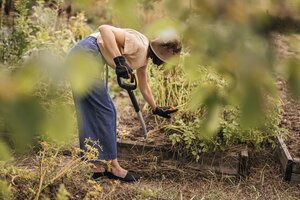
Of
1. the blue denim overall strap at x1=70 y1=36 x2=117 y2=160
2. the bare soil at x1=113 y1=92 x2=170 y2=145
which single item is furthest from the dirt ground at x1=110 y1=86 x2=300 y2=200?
the blue denim overall strap at x1=70 y1=36 x2=117 y2=160

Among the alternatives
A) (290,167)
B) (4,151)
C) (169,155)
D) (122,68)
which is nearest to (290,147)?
(290,167)

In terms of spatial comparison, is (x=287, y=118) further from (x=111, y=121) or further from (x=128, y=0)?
(x=128, y=0)

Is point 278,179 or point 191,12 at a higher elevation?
point 191,12

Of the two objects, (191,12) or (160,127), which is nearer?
(191,12)

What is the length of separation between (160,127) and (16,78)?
343cm

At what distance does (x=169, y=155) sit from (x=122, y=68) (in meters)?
1.07

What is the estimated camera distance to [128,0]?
0.98m

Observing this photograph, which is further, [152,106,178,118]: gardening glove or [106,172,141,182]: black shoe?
[152,106,178,118]: gardening glove

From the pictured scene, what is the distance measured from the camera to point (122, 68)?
3305mm

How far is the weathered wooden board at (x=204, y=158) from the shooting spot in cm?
394

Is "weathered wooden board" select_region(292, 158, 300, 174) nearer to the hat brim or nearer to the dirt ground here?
the dirt ground

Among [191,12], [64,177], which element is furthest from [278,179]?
[191,12]

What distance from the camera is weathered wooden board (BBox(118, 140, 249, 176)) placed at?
3.94 metres

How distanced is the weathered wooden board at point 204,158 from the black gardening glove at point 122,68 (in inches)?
36.9
